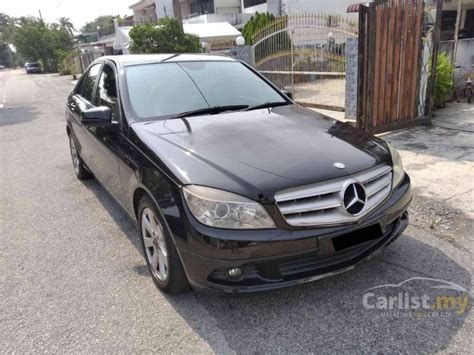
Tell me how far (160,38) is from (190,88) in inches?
470

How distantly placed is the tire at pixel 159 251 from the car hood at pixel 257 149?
1.19ft

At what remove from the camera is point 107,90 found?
3.95 metres

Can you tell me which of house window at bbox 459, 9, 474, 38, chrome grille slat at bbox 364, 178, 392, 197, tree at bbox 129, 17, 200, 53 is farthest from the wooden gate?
house window at bbox 459, 9, 474, 38

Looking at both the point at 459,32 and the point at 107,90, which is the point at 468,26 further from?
the point at 107,90

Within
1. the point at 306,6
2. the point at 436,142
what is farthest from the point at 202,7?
the point at 436,142

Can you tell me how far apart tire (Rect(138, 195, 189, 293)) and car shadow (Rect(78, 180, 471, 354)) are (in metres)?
0.15

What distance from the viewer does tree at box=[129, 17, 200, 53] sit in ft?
47.5

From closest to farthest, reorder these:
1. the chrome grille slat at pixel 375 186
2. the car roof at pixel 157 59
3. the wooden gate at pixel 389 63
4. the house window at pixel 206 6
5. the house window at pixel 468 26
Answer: the chrome grille slat at pixel 375 186 < the car roof at pixel 157 59 < the wooden gate at pixel 389 63 < the house window at pixel 468 26 < the house window at pixel 206 6

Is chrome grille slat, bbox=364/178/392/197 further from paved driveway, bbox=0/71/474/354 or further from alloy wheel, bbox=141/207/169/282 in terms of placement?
alloy wheel, bbox=141/207/169/282

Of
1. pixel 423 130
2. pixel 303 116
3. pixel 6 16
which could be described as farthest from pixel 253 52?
pixel 6 16

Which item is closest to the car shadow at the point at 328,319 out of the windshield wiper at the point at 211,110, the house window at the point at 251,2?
the windshield wiper at the point at 211,110

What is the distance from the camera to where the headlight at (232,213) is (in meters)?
2.29

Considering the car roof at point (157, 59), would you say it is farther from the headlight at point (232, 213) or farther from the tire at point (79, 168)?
the headlight at point (232, 213)

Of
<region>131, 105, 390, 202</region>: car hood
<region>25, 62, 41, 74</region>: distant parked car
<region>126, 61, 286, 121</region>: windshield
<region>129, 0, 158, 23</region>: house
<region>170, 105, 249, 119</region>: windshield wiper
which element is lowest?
<region>25, 62, 41, 74</region>: distant parked car
